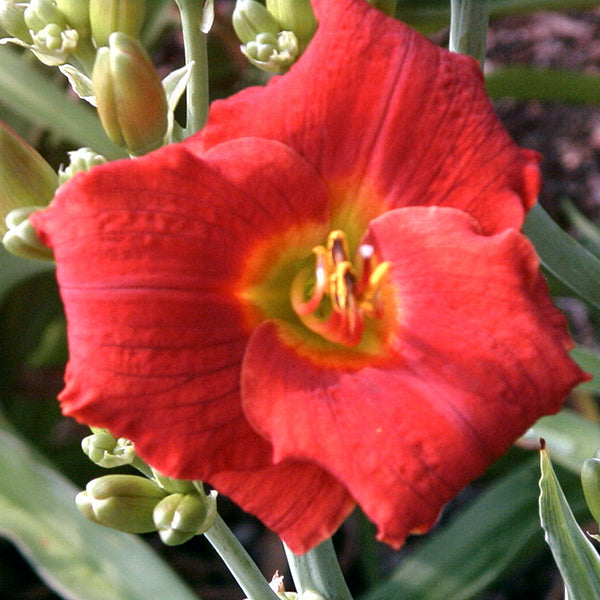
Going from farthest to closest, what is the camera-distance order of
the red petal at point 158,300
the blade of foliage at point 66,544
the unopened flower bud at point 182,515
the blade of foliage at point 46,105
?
the blade of foliage at point 46,105 → the blade of foliage at point 66,544 → the unopened flower bud at point 182,515 → the red petal at point 158,300

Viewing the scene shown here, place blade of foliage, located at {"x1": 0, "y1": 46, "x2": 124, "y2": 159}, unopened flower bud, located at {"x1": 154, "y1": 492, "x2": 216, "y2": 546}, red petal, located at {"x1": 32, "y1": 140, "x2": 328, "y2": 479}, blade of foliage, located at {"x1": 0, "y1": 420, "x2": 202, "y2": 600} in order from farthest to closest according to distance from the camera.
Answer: blade of foliage, located at {"x1": 0, "y1": 46, "x2": 124, "y2": 159} < blade of foliage, located at {"x1": 0, "y1": 420, "x2": 202, "y2": 600} < unopened flower bud, located at {"x1": 154, "y1": 492, "x2": 216, "y2": 546} < red petal, located at {"x1": 32, "y1": 140, "x2": 328, "y2": 479}

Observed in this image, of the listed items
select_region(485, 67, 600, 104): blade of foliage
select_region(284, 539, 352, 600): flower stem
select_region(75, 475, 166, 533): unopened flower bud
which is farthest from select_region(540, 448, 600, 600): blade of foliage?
select_region(485, 67, 600, 104): blade of foliage

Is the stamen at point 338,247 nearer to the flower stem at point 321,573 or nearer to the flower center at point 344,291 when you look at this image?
the flower center at point 344,291

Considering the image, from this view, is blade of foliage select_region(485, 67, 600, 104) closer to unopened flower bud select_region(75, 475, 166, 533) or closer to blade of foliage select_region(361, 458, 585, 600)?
blade of foliage select_region(361, 458, 585, 600)

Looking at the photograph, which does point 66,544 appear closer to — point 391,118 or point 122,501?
point 122,501

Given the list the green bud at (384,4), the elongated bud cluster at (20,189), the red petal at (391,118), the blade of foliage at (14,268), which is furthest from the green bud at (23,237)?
the blade of foliage at (14,268)

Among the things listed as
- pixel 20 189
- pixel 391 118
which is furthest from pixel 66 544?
pixel 391 118
